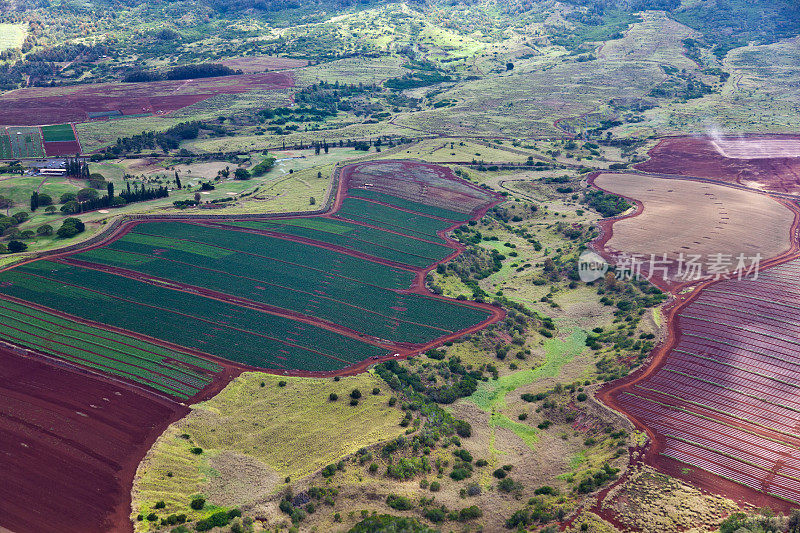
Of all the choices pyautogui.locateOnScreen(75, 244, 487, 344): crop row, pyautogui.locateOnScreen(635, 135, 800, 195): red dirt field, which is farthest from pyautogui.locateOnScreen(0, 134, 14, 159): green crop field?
pyautogui.locateOnScreen(635, 135, 800, 195): red dirt field

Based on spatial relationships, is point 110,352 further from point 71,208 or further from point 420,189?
point 420,189

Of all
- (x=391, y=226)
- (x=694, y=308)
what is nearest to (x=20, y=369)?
(x=391, y=226)

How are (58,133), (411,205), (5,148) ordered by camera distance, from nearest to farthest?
(411,205) → (5,148) → (58,133)

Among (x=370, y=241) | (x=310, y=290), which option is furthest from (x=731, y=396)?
(x=370, y=241)

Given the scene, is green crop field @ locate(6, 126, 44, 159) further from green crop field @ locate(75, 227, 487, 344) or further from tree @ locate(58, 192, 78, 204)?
green crop field @ locate(75, 227, 487, 344)

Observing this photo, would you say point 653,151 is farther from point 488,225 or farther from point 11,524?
point 11,524

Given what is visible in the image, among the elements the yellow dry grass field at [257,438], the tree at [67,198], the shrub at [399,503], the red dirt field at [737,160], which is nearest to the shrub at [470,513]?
the shrub at [399,503]

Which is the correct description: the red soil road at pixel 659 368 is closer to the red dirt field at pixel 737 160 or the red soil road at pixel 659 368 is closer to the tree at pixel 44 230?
the red dirt field at pixel 737 160
